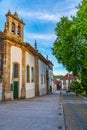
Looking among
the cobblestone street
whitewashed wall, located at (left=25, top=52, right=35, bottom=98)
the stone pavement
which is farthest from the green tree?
the stone pavement

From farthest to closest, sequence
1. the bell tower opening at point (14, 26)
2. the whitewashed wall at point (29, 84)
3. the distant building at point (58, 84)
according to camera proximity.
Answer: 1. the distant building at point (58, 84)
2. the whitewashed wall at point (29, 84)
3. the bell tower opening at point (14, 26)

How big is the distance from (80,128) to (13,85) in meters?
24.5

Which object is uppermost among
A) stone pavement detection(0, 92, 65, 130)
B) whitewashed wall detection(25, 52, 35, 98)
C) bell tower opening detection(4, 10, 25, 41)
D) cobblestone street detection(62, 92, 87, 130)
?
bell tower opening detection(4, 10, 25, 41)

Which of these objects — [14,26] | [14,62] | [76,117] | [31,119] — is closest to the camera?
[31,119]

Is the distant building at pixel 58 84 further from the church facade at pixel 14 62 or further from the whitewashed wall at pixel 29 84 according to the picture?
the church facade at pixel 14 62

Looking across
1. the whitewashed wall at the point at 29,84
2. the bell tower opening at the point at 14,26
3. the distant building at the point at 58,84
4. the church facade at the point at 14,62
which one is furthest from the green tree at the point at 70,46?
the distant building at the point at 58,84

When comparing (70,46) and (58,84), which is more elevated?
(70,46)

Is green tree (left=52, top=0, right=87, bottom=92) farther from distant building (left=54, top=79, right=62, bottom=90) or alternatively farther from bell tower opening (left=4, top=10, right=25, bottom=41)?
distant building (left=54, top=79, right=62, bottom=90)

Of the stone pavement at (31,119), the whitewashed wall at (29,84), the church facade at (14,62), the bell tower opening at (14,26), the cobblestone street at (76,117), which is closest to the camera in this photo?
the stone pavement at (31,119)

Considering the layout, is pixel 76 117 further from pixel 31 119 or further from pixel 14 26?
pixel 14 26

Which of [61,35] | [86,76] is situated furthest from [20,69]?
[86,76]

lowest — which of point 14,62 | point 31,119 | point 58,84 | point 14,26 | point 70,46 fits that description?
point 31,119

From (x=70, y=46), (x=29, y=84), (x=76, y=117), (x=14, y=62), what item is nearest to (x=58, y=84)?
(x=70, y=46)

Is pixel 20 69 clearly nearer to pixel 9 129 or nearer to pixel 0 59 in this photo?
pixel 0 59
